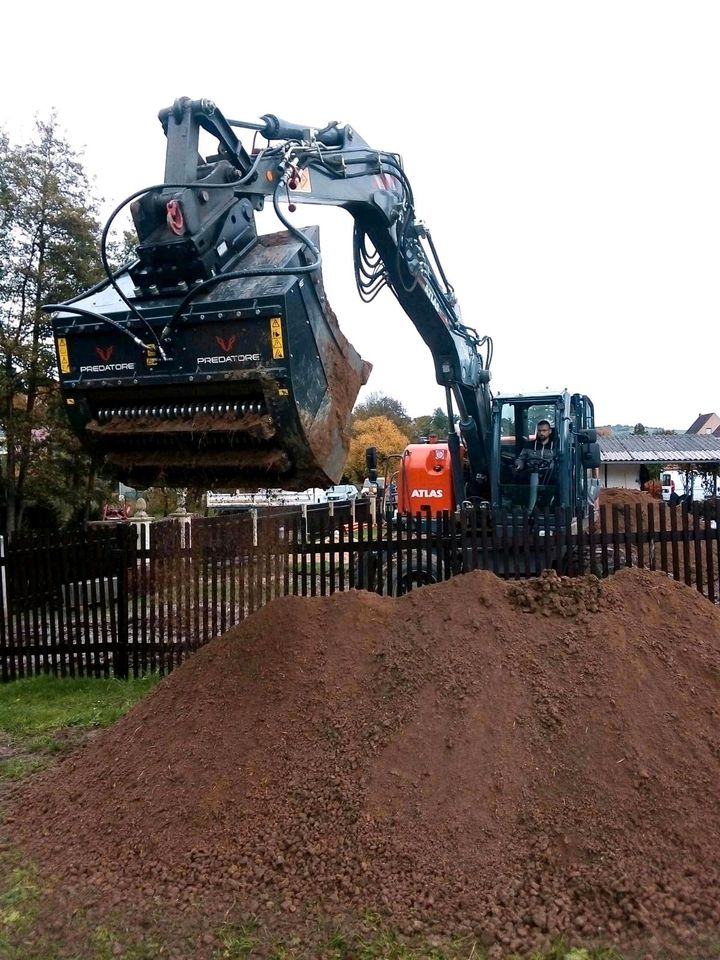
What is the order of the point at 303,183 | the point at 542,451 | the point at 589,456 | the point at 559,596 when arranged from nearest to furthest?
the point at 559,596 < the point at 303,183 < the point at 542,451 < the point at 589,456

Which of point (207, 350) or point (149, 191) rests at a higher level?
point (149, 191)

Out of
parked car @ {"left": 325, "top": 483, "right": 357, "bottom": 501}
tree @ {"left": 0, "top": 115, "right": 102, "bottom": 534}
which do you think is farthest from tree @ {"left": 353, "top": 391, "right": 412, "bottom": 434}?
tree @ {"left": 0, "top": 115, "right": 102, "bottom": 534}

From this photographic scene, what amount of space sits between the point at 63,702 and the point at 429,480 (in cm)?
575

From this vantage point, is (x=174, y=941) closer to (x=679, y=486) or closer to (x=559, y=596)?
(x=559, y=596)

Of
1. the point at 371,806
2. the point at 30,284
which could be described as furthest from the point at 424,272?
the point at 30,284

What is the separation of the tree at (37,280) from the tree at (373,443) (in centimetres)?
2576

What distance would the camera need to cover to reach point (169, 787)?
450 centimetres

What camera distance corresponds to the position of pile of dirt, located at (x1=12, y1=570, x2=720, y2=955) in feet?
12.1

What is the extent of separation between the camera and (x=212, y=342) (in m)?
4.57

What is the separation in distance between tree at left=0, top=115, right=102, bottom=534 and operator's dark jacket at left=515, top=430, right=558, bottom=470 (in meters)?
8.44

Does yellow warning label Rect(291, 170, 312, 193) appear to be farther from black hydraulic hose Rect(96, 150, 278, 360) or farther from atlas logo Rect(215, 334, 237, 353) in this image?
atlas logo Rect(215, 334, 237, 353)

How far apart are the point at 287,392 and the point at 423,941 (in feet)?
9.60

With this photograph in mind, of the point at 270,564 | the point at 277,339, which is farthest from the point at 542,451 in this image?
the point at 277,339

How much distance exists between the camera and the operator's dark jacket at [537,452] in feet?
30.9
